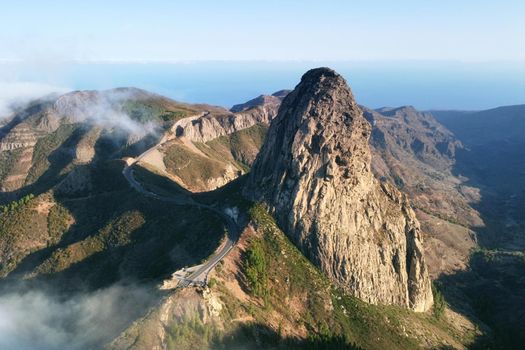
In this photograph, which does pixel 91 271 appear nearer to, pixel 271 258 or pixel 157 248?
pixel 157 248

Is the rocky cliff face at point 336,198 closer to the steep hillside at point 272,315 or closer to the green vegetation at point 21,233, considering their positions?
the steep hillside at point 272,315

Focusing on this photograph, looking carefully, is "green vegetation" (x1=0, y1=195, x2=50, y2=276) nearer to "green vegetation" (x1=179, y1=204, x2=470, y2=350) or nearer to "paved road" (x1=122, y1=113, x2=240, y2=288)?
"paved road" (x1=122, y1=113, x2=240, y2=288)

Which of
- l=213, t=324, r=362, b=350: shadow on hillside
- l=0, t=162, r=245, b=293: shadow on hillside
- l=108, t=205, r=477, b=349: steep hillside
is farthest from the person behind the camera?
l=0, t=162, r=245, b=293: shadow on hillside

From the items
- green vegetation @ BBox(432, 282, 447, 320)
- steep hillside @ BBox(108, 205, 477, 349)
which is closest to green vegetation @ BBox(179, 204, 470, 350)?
steep hillside @ BBox(108, 205, 477, 349)

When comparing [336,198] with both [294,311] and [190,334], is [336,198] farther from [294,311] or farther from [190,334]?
[190,334]

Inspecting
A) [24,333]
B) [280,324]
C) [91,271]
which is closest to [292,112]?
[280,324]

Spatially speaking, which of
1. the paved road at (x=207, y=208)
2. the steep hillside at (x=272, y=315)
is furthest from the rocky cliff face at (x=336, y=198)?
the paved road at (x=207, y=208)

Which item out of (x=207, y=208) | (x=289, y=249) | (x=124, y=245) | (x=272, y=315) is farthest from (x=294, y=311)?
(x=124, y=245)
